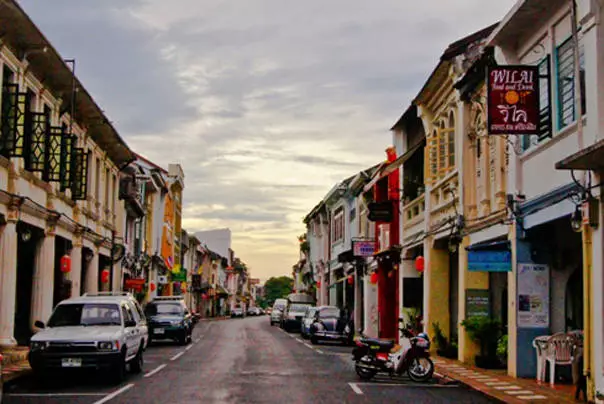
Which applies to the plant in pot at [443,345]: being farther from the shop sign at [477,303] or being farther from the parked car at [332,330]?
the parked car at [332,330]

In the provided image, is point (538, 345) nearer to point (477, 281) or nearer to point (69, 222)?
point (477, 281)

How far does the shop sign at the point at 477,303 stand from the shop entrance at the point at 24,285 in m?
12.1

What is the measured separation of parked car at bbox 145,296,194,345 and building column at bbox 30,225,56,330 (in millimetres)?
6686

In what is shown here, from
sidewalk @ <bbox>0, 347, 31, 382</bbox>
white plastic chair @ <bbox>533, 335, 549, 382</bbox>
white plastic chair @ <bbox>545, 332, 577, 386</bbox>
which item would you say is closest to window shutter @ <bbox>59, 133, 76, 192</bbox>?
sidewalk @ <bbox>0, 347, 31, 382</bbox>

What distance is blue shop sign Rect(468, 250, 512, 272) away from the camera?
19.7m

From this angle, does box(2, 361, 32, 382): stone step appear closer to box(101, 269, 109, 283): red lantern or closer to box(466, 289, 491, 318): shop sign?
box(466, 289, 491, 318): shop sign

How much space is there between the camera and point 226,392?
16.3 metres

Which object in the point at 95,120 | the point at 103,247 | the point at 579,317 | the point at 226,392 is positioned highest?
the point at 95,120

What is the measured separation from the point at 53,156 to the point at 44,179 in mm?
798

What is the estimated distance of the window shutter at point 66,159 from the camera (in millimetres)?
25938

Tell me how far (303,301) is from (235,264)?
91.8 m

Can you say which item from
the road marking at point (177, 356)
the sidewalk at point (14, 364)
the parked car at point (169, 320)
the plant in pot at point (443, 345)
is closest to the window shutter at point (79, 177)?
the parked car at point (169, 320)

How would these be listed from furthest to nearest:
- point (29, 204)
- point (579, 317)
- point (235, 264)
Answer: point (235, 264) < point (29, 204) < point (579, 317)

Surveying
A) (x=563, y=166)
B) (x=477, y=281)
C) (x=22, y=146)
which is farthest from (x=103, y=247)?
(x=563, y=166)
